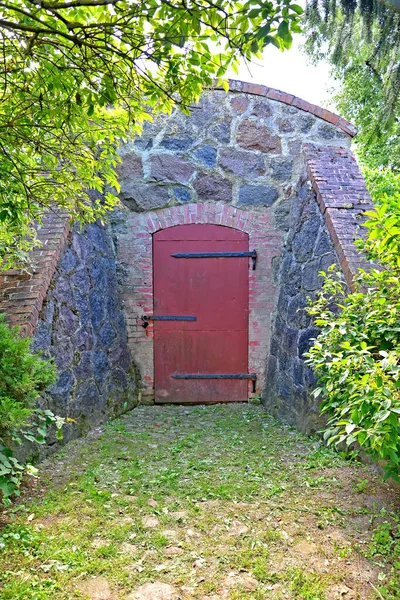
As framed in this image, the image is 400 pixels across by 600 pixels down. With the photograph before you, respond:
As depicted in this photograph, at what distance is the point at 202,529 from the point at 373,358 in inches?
53.0

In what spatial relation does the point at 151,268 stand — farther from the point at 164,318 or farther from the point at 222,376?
the point at 222,376

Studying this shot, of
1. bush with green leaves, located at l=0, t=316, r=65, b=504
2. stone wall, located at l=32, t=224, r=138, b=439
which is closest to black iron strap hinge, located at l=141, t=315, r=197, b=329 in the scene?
stone wall, located at l=32, t=224, r=138, b=439

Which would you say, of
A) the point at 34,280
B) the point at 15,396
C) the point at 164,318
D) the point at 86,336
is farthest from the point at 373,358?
the point at 164,318

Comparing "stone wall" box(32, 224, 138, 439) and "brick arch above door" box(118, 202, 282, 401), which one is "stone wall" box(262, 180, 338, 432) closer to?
"brick arch above door" box(118, 202, 282, 401)

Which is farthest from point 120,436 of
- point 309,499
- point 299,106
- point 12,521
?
point 299,106

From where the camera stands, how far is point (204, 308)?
509 cm

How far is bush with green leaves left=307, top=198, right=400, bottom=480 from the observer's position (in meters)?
1.88

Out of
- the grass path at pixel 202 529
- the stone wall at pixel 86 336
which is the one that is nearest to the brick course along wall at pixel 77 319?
the stone wall at pixel 86 336

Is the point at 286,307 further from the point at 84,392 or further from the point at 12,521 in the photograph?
the point at 12,521

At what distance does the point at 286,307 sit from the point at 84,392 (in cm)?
222

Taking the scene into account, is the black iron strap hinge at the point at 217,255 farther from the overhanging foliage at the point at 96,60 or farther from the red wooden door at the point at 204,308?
the overhanging foliage at the point at 96,60

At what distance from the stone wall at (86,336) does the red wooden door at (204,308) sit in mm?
522

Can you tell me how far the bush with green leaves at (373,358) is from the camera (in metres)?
1.88

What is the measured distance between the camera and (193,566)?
2.02m
